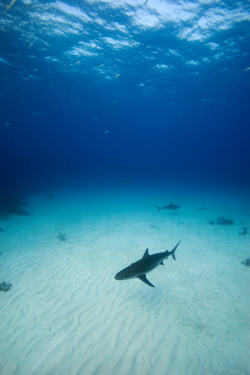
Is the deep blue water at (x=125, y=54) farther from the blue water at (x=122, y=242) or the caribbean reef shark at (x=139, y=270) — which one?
the caribbean reef shark at (x=139, y=270)

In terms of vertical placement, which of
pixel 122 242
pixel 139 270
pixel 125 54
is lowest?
pixel 122 242

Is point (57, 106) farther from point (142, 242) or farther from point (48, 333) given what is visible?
point (48, 333)

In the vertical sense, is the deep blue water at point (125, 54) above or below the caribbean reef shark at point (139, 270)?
above

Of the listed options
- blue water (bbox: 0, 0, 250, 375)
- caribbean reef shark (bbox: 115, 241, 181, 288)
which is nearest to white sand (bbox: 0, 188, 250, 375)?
blue water (bbox: 0, 0, 250, 375)

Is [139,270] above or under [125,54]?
under

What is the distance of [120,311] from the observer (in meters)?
5.49

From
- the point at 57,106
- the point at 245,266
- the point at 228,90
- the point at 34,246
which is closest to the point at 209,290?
the point at 245,266

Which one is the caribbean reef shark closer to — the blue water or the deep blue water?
the blue water

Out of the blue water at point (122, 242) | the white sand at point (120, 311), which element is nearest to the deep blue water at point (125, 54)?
the blue water at point (122, 242)

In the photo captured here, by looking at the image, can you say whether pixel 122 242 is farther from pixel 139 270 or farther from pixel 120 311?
pixel 139 270

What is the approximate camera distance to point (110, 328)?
489 centimetres

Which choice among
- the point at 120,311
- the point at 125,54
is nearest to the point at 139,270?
the point at 120,311

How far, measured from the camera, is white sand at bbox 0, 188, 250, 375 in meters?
4.06

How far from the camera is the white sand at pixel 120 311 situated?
4062mm
